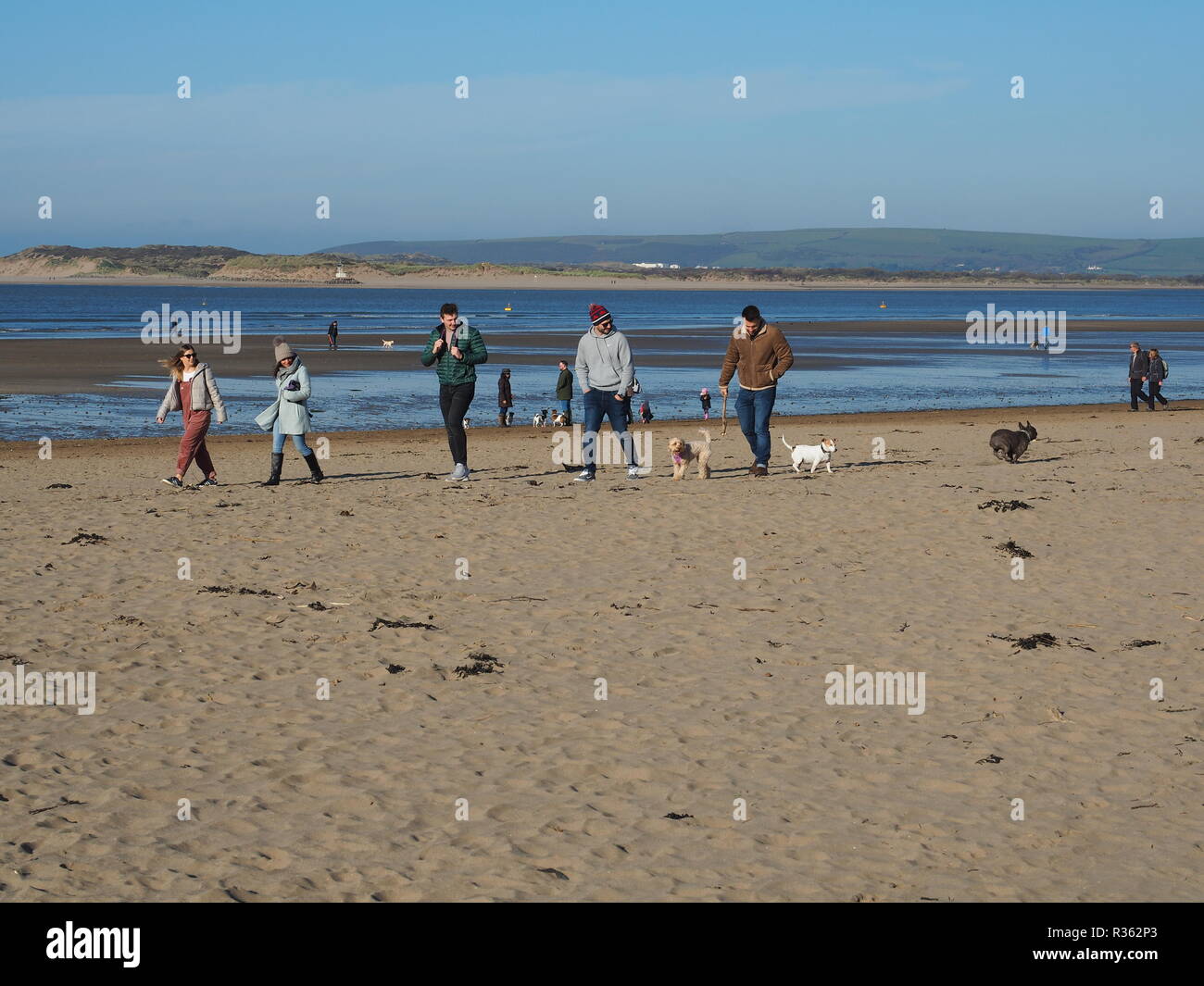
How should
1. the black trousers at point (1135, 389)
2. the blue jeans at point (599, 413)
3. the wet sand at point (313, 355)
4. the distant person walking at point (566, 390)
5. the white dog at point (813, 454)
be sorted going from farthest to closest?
the wet sand at point (313, 355)
the black trousers at point (1135, 389)
the distant person walking at point (566, 390)
the white dog at point (813, 454)
the blue jeans at point (599, 413)

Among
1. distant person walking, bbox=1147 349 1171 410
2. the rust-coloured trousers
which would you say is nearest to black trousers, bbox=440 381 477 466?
the rust-coloured trousers

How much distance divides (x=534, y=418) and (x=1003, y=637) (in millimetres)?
18767

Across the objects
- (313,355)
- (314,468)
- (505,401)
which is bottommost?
(314,468)

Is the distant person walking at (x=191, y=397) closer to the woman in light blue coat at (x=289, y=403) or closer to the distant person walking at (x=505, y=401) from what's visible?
the woman in light blue coat at (x=289, y=403)

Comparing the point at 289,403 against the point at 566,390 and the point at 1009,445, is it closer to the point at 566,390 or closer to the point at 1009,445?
the point at 1009,445

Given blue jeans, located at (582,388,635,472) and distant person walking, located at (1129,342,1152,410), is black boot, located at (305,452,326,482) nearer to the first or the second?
blue jeans, located at (582,388,635,472)

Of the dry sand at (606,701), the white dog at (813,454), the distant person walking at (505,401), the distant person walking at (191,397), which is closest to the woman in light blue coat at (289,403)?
the distant person walking at (191,397)

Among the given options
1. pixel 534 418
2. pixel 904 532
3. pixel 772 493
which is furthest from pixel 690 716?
pixel 534 418

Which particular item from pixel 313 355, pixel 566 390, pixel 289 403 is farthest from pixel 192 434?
pixel 313 355

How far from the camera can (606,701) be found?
299 inches

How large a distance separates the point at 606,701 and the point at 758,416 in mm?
8217

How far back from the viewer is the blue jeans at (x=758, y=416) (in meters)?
15.2

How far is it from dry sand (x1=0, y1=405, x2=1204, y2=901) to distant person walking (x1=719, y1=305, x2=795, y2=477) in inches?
50.2
